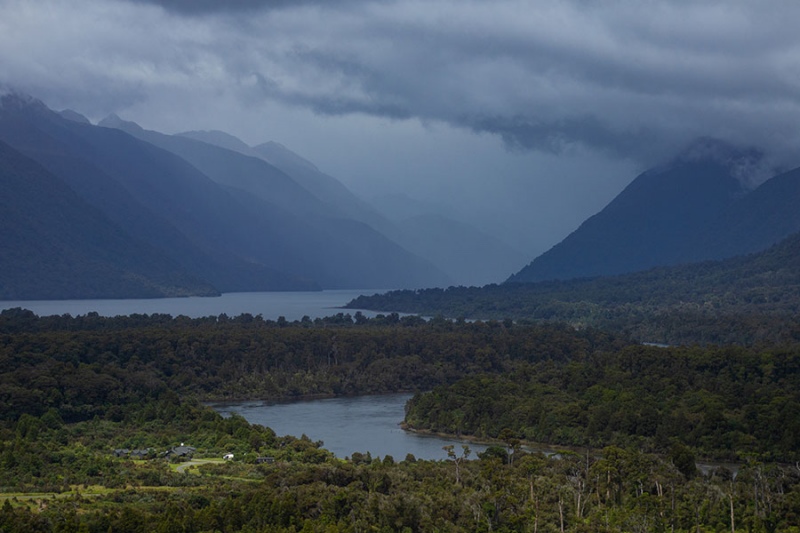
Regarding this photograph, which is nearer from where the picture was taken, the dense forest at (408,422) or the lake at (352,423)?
the dense forest at (408,422)

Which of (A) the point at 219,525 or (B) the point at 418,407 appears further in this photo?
(B) the point at 418,407

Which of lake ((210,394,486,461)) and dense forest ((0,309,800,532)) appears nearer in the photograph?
dense forest ((0,309,800,532))

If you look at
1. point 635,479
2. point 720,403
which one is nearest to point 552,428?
point 720,403

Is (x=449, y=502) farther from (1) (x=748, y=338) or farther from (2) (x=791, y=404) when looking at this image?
(1) (x=748, y=338)
